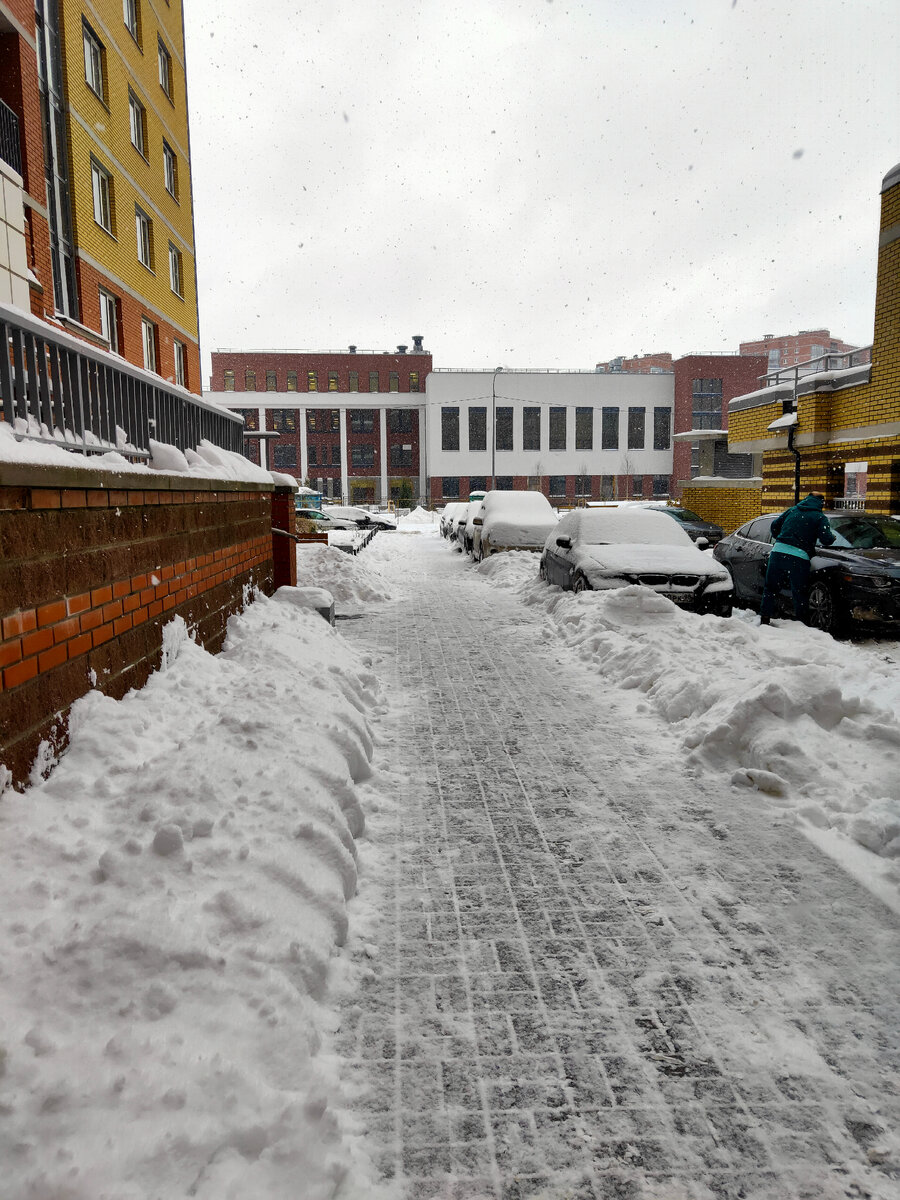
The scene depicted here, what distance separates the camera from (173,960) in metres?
2.24

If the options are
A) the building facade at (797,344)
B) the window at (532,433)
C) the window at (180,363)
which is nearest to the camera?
the window at (180,363)

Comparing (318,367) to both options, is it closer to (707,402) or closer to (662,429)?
(662,429)

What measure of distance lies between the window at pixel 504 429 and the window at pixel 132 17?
54.0 metres

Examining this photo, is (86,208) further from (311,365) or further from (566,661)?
(311,365)

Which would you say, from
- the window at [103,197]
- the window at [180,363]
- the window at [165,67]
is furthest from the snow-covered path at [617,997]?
the window at [165,67]

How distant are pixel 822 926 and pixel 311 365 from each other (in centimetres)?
7480

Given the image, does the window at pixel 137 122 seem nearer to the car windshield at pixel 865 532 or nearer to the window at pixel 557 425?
the car windshield at pixel 865 532

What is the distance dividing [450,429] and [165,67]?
5075cm

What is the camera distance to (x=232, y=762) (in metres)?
3.44

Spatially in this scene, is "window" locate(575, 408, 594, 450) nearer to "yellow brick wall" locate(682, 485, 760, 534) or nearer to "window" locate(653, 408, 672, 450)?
"window" locate(653, 408, 672, 450)

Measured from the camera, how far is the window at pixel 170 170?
19.3m

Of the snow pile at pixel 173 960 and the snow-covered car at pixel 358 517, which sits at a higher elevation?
Result: the snow-covered car at pixel 358 517

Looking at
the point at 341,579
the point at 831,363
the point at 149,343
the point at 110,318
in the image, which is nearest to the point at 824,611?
the point at 341,579

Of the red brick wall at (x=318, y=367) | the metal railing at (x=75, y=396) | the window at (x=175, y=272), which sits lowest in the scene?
the metal railing at (x=75, y=396)
